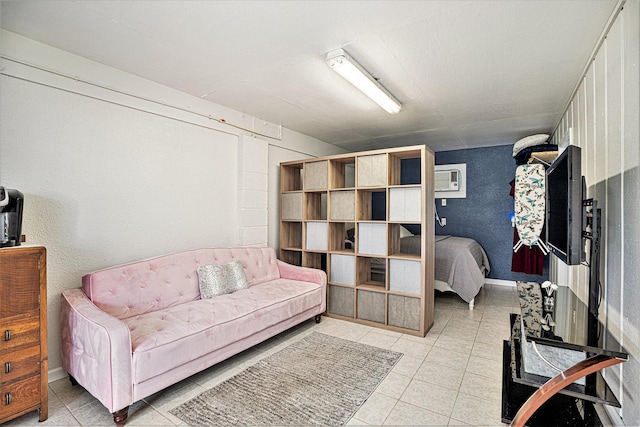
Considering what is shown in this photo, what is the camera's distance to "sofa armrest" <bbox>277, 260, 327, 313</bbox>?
3.47m

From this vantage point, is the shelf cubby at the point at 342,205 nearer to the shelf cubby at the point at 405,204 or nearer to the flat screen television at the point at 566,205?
the shelf cubby at the point at 405,204

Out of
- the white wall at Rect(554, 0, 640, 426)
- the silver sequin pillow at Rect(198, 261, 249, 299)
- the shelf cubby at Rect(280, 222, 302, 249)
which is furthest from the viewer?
the shelf cubby at Rect(280, 222, 302, 249)

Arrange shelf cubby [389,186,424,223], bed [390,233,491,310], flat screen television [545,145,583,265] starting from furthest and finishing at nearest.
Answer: bed [390,233,491,310]
shelf cubby [389,186,424,223]
flat screen television [545,145,583,265]

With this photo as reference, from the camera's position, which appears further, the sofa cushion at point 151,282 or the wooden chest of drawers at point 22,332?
the sofa cushion at point 151,282

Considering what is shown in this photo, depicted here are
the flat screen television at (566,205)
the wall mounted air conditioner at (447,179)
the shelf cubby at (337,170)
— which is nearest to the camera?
the flat screen television at (566,205)

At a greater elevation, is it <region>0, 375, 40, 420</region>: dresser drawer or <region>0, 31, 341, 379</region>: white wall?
<region>0, 31, 341, 379</region>: white wall

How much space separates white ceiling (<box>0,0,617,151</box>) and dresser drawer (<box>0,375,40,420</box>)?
2.23 m

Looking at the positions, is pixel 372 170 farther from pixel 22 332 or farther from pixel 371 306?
pixel 22 332

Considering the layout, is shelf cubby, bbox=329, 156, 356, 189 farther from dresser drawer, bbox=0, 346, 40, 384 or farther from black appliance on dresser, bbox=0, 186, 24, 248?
dresser drawer, bbox=0, 346, 40, 384

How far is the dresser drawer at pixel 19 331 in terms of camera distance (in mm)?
1715

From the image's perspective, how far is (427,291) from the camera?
3.23 metres

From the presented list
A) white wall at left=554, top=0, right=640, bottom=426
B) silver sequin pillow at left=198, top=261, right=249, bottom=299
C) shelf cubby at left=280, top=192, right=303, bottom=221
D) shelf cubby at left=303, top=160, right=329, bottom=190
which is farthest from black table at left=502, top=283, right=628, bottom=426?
shelf cubby at left=280, top=192, right=303, bottom=221

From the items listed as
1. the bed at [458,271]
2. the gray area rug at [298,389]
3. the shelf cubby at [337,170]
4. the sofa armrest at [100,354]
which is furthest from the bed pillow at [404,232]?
the sofa armrest at [100,354]

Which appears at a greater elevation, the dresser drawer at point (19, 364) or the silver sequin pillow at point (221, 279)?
the silver sequin pillow at point (221, 279)
